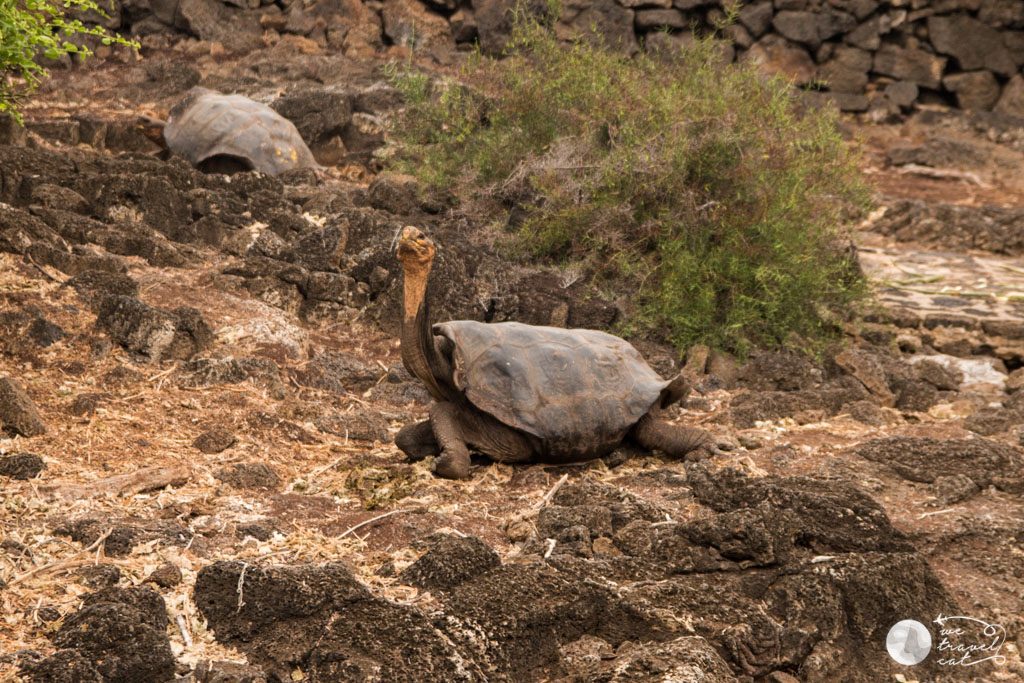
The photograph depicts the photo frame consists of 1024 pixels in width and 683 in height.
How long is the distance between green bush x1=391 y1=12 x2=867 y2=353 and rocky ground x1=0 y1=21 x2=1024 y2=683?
343 millimetres

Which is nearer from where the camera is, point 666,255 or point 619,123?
point 666,255

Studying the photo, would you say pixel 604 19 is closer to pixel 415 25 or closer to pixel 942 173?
pixel 415 25

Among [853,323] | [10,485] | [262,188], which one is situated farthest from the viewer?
[262,188]

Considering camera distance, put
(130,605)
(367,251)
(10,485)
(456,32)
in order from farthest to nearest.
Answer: (456,32) < (367,251) < (10,485) < (130,605)

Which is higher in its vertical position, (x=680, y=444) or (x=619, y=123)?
(x=619, y=123)

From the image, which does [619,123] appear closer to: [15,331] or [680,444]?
[680,444]

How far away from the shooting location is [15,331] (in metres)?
5.27

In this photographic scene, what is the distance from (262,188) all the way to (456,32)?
275 inches

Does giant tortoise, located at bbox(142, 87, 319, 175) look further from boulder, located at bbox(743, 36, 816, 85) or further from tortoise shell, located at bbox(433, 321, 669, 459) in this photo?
boulder, located at bbox(743, 36, 816, 85)

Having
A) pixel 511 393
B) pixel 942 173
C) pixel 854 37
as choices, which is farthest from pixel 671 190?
pixel 854 37

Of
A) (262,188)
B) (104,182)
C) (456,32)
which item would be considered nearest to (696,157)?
(262,188)

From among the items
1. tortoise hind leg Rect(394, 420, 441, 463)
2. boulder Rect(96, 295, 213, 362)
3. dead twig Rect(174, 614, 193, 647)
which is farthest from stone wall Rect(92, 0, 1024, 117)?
dead twig Rect(174, 614, 193, 647)

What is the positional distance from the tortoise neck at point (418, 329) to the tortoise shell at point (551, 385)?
3.9 inches

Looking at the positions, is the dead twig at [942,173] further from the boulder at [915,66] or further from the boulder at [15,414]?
the boulder at [15,414]
